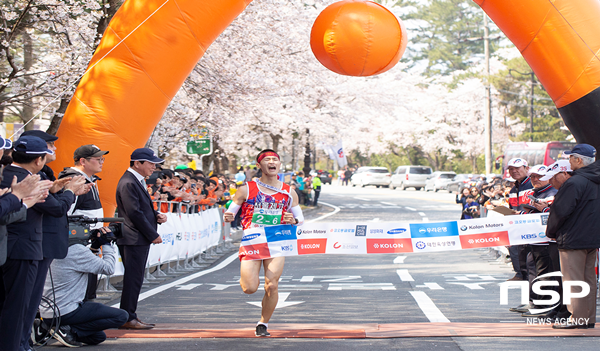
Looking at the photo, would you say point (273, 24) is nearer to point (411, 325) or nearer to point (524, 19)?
point (524, 19)

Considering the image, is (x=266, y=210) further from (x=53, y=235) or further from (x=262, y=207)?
(x=53, y=235)

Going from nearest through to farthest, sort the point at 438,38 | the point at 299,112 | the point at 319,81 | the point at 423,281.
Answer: the point at 423,281 → the point at 319,81 → the point at 299,112 → the point at 438,38

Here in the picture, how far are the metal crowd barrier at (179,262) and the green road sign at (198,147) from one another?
15.3 feet

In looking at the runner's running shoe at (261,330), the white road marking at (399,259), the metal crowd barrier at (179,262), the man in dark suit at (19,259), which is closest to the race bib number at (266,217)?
the runner's running shoe at (261,330)

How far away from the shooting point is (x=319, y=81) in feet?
93.7

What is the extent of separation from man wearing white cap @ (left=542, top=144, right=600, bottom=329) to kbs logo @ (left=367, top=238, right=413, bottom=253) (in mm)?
1687

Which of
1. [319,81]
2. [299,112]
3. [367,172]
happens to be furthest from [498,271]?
[367,172]

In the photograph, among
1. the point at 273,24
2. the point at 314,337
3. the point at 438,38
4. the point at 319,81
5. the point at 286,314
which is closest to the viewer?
the point at 314,337

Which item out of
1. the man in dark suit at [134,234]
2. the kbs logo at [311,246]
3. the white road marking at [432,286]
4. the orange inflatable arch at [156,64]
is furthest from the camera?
the white road marking at [432,286]

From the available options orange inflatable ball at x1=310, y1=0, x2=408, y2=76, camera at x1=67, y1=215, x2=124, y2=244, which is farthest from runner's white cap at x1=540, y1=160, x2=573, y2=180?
camera at x1=67, y1=215, x2=124, y2=244

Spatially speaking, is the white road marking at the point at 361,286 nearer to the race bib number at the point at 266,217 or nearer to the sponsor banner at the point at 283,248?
the sponsor banner at the point at 283,248

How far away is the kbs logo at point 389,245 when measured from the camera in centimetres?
792

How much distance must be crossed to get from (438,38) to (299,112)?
45.3 m

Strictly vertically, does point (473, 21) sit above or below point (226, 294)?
above
